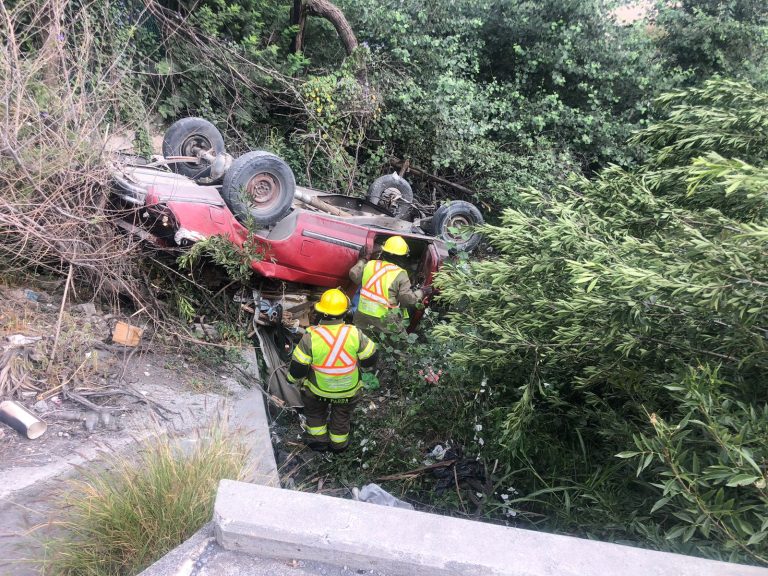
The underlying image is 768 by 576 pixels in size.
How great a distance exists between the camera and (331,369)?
4359mm

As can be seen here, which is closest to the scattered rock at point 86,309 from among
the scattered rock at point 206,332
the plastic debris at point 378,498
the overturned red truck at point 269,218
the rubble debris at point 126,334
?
the rubble debris at point 126,334

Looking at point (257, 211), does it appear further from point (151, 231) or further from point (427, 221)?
point (427, 221)

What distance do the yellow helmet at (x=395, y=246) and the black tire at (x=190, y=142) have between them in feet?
6.90

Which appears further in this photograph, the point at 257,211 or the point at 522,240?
the point at 257,211

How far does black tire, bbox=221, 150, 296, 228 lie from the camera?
5062 millimetres

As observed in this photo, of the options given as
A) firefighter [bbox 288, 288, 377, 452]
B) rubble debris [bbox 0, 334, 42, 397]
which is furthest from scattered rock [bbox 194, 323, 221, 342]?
rubble debris [bbox 0, 334, 42, 397]

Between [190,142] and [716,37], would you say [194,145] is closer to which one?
[190,142]

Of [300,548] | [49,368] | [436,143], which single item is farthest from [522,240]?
[436,143]

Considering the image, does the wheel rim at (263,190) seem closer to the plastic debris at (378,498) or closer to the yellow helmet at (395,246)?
the yellow helmet at (395,246)

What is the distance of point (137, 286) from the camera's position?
4777 mm

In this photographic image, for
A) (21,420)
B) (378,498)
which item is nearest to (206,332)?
(21,420)

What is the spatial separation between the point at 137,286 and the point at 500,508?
3420 mm

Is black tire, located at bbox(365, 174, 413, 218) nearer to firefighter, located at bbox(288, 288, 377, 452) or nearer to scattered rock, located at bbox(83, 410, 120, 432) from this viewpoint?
firefighter, located at bbox(288, 288, 377, 452)

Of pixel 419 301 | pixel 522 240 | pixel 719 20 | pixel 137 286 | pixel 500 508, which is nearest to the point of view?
pixel 522 240
